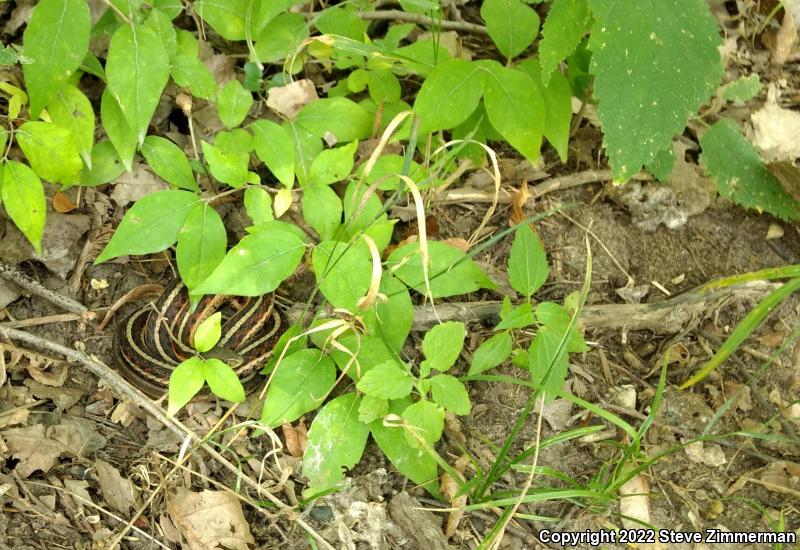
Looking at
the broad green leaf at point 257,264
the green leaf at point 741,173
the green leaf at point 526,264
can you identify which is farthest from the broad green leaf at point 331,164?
the green leaf at point 741,173

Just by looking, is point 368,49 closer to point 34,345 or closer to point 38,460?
point 34,345

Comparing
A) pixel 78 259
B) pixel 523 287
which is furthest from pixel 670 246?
pixel 78 259

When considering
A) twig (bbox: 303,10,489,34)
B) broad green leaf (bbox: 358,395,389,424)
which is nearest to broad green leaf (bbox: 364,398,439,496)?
broad green leaf (bbox: 358,395,389,424)

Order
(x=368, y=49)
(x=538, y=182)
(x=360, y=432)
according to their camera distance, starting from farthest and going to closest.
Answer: (x=538, y=182) → (x=368, y=49) → (x=360, y=432)

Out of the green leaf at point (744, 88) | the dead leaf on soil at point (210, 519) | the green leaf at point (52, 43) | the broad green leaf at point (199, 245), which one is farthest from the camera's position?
the green leaf at point (744, 88)

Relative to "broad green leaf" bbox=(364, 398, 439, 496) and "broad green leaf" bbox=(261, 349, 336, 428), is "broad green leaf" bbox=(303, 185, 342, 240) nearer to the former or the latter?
"broad green leaf" bbox=(261, 349, 336, 428)

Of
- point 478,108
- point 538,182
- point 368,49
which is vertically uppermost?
point 368,49

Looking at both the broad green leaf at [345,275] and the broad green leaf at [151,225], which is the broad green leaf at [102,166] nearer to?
the broad green leaf at [151,225]
